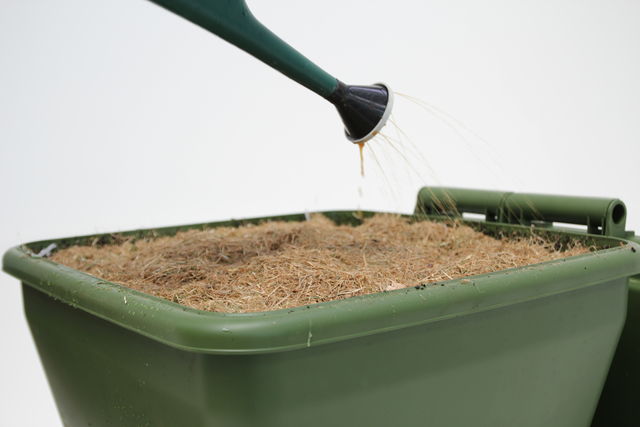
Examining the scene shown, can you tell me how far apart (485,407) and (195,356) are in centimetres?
52

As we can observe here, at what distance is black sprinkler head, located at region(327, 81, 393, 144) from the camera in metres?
1.22

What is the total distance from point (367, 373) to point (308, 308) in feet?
→ 0.52

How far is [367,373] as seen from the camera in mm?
923

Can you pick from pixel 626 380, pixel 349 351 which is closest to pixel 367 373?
pixel 349 351

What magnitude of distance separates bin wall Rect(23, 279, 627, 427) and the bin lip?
0.04 meters

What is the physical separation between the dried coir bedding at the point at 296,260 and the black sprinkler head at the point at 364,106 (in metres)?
0.25

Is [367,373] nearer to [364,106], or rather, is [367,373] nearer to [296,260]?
[296,260]

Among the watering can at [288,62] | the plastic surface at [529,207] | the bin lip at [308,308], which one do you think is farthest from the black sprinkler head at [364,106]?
the plastic surface at [529,207]

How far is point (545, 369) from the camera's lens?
1.20 meters

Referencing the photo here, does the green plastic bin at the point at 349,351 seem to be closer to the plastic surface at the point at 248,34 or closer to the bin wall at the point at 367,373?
the bin wall at the point at 367,373

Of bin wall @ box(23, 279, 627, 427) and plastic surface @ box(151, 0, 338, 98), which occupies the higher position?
plastic surface @ box(151, 0, 338, 98)

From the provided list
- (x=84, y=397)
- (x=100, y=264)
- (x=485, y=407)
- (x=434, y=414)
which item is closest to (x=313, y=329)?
(x=434, y=414)

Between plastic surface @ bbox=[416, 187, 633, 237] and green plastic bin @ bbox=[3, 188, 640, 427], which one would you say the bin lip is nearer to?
green plastic bin @ bbox=[3, 188, 640, 427]

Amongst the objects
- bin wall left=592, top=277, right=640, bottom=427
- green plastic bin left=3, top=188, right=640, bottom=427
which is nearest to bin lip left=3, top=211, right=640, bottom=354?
green plastic bin left=3, top=188, right=640, bottom=427
